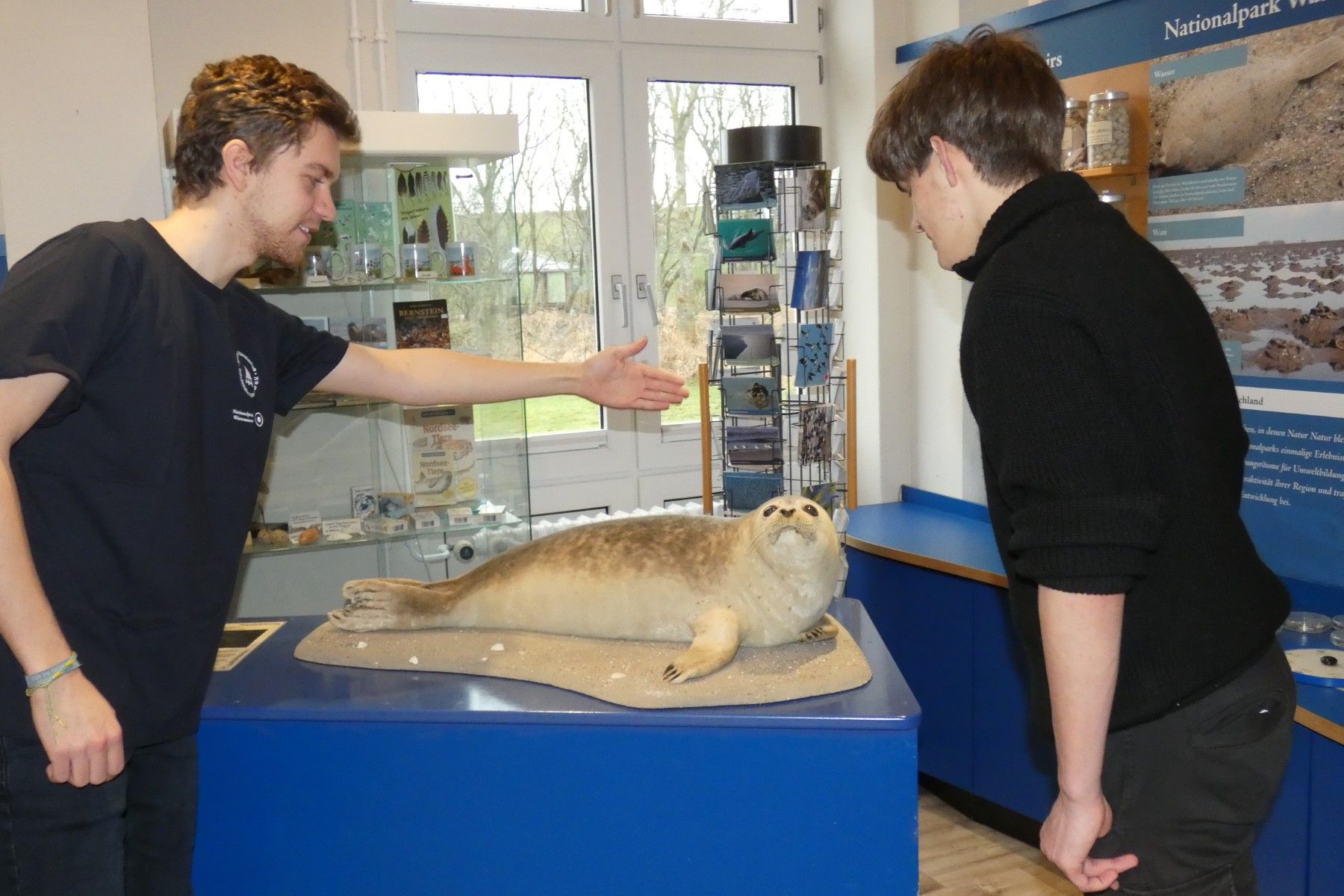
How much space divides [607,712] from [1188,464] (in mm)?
842

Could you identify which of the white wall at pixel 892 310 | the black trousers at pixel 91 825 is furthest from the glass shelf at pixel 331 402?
the white wall at pixel 892 310

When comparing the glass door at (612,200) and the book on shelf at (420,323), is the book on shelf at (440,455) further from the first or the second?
the glass door at (612,200)

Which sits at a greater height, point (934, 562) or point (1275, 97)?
point (1275, 97)

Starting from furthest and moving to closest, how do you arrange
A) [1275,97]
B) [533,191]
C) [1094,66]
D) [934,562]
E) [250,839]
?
[533,191], [934,562], [1094,66], [1275,97], [250,839]

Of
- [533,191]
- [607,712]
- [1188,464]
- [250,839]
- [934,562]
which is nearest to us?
[1188,464]

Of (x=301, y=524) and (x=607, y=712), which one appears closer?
(x=607, y=712)

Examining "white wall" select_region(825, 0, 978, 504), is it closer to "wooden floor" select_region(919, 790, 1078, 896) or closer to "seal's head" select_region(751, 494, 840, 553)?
"wooden floor" select_region(919, 790, 1078, 896)

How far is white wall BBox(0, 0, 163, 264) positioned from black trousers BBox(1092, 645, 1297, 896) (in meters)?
2.54

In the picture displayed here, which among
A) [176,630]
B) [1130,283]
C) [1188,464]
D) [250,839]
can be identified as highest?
[1130,283]

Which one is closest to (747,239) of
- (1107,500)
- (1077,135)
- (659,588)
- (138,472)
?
(1077,135)

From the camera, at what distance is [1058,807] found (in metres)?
1.25

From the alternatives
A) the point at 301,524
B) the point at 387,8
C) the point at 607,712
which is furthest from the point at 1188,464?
the point at 387,8

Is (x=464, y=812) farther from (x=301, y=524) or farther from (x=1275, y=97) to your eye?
(x=1275, y=97)

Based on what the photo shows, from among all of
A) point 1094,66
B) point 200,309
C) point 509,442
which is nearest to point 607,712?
point 200,309
